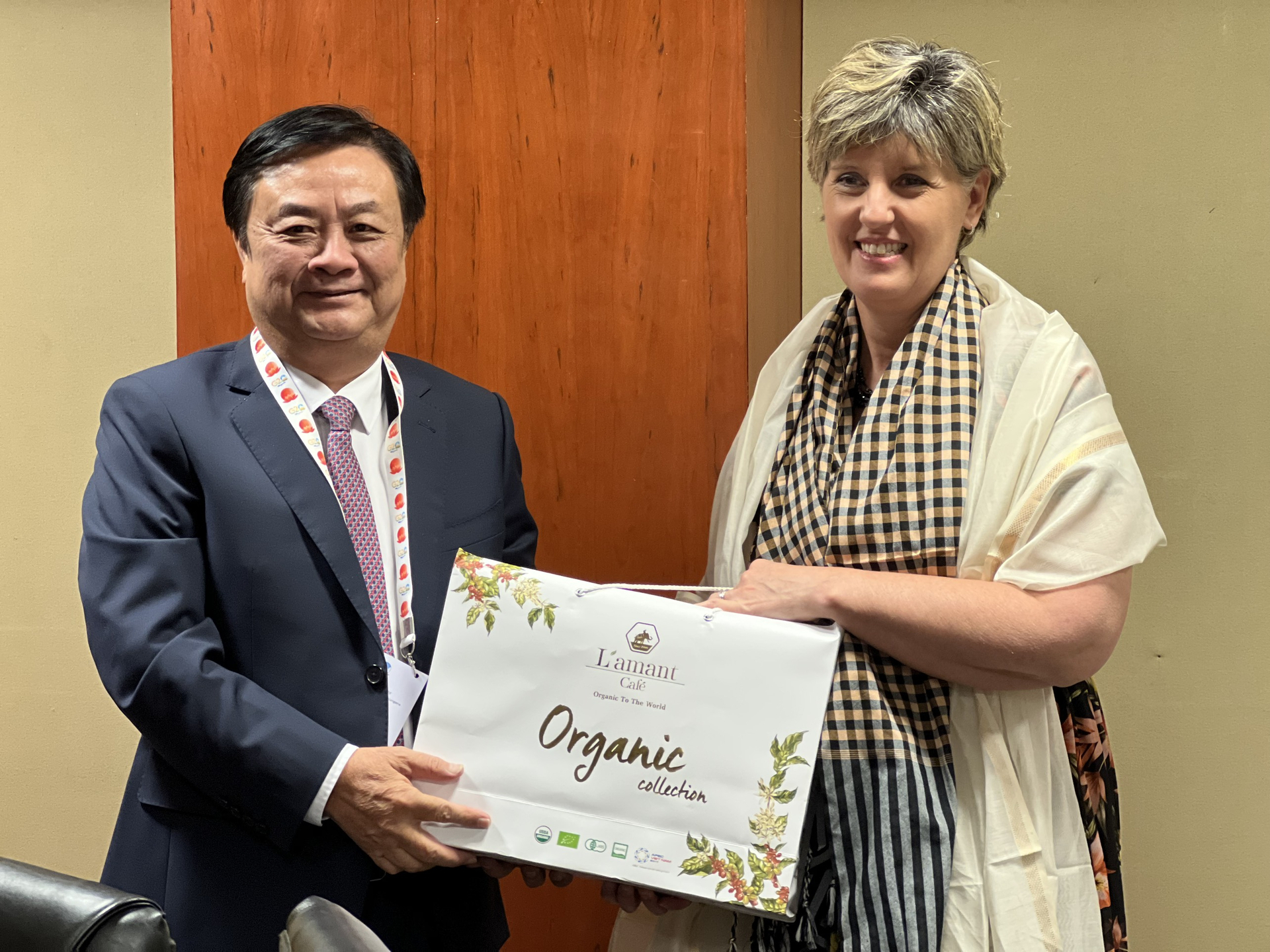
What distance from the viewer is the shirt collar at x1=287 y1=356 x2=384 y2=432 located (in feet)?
5.36

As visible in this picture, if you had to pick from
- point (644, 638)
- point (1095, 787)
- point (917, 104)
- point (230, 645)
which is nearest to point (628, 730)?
point (644, 638)

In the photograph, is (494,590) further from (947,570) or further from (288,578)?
(947,570)

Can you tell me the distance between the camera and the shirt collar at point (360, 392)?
5.36 feet

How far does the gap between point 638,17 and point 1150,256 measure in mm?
1317

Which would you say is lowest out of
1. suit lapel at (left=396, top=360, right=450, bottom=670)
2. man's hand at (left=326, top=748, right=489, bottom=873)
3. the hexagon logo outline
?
man's hand at (left=326, top=748, right=489, bottom=873)

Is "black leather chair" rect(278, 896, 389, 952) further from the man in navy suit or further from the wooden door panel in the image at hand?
the wooden door panel

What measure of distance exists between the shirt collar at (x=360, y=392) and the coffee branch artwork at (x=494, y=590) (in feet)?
1.00

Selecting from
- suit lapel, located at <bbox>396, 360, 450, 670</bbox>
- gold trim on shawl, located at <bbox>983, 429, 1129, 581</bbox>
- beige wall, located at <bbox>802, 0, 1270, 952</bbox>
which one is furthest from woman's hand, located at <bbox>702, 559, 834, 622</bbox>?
beige wall, located at <bbox>802, 0, 1270, 952</bbox>

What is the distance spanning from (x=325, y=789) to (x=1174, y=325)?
208cm

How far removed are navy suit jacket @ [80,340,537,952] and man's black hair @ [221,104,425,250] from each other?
235 mm

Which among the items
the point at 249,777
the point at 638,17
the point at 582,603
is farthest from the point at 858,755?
the point at 638,17

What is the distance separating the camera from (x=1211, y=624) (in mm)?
2588

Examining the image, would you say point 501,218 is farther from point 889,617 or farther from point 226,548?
point 889,617

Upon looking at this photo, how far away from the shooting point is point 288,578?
1523 millimetres
